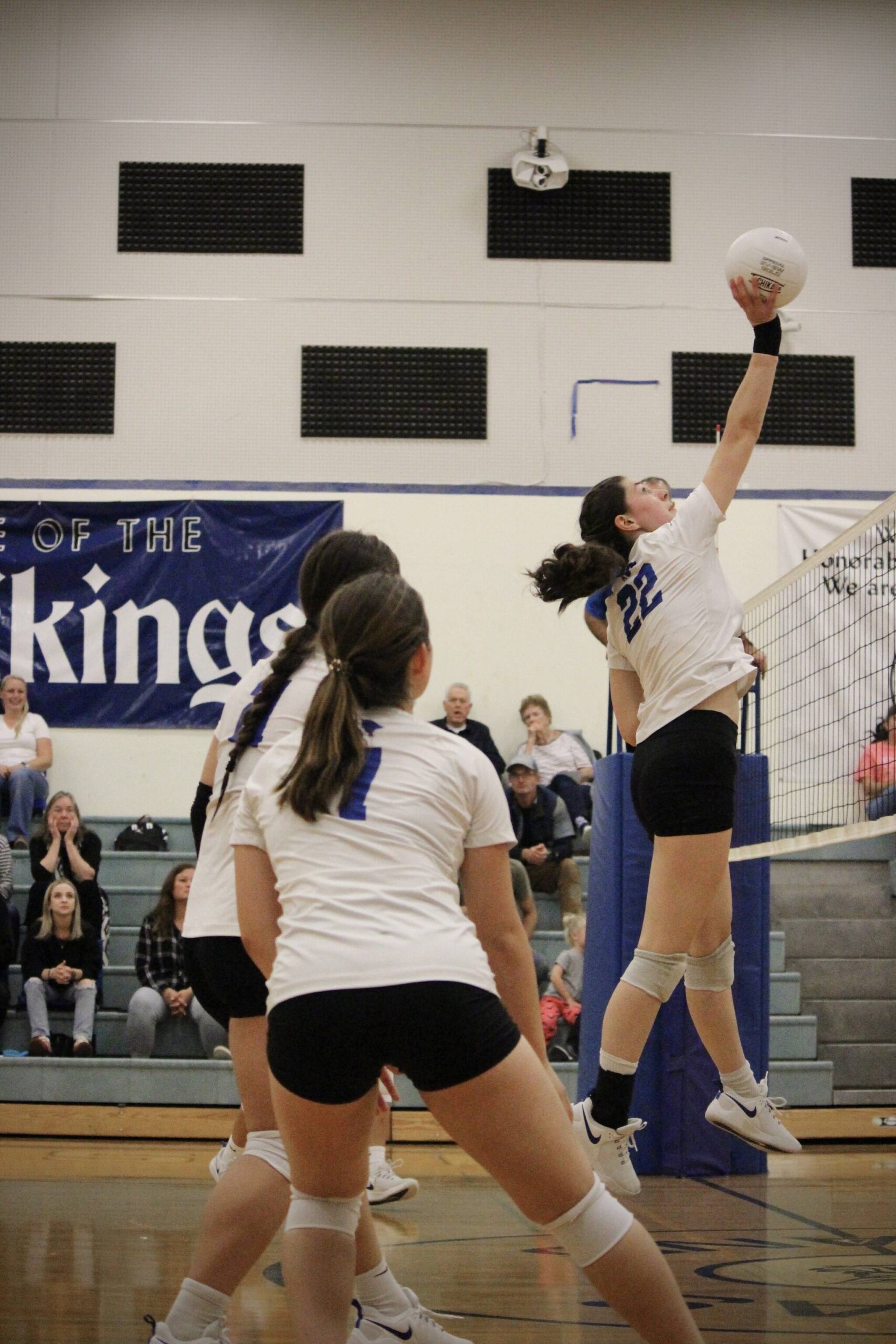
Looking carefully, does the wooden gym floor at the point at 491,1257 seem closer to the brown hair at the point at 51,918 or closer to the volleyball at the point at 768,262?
the brown hair at the point at 51,918

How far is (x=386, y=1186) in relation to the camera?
469 centimetres

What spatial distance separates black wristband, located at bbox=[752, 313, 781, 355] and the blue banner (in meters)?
8.06

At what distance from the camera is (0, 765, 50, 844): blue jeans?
34.5ft

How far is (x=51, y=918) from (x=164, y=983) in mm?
845

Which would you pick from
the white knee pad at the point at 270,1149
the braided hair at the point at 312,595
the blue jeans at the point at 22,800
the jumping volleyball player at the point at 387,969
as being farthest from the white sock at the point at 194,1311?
the blue jeans at the point at 22,800

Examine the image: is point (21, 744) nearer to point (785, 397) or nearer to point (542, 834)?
point (542, 834)

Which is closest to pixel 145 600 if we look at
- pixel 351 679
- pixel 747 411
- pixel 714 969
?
pixel 714 969

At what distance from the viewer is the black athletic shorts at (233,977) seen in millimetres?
2924

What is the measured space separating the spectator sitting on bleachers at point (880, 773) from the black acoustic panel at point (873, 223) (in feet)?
14.0

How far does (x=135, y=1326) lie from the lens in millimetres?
3307

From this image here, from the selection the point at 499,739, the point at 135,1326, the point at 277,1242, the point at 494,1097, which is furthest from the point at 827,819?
the point at 494,1097

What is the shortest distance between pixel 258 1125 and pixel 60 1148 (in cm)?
507

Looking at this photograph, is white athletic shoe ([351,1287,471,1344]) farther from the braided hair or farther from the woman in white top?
the woman in white top

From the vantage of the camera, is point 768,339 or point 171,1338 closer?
point 171,1338
